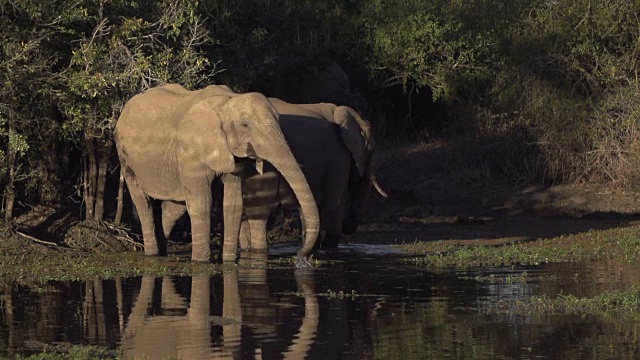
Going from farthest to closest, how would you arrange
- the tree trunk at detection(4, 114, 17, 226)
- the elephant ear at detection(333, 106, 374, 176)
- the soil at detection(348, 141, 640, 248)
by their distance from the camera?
the soil at detection(348, 141, 640, 248) → the elephant ear at detection(333, 106, 374, 176) → the tree trunk at detection(4, 114, 17, 226)

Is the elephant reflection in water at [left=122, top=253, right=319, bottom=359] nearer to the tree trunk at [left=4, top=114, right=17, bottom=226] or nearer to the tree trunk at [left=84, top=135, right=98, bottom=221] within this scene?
the tree trunk at [left=4, top=114, right=17, bottom=226]

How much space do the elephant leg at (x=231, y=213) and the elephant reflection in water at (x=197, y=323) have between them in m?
1.75

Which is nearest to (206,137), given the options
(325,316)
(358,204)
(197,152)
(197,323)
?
(197,152)

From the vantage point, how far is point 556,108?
97.8 feet

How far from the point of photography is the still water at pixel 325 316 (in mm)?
11695

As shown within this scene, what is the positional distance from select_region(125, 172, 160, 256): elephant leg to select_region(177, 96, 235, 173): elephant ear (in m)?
1.93

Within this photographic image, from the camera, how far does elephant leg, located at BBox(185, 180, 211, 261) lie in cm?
1880

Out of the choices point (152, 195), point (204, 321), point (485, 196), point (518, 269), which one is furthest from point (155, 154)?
point (485, 196)

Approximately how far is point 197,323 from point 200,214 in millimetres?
5767

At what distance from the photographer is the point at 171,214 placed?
68.6 feet

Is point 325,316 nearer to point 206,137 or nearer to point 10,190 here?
point 206,137

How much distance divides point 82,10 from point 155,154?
2.47m

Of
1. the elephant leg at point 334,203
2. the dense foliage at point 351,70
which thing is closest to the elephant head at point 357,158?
the elephant leg at point 334,203

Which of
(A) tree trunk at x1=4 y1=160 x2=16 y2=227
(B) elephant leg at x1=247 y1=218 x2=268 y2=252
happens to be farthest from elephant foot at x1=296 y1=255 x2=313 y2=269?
(A) tree trunk at x1=4 y1=160 x2=16 y2=227
